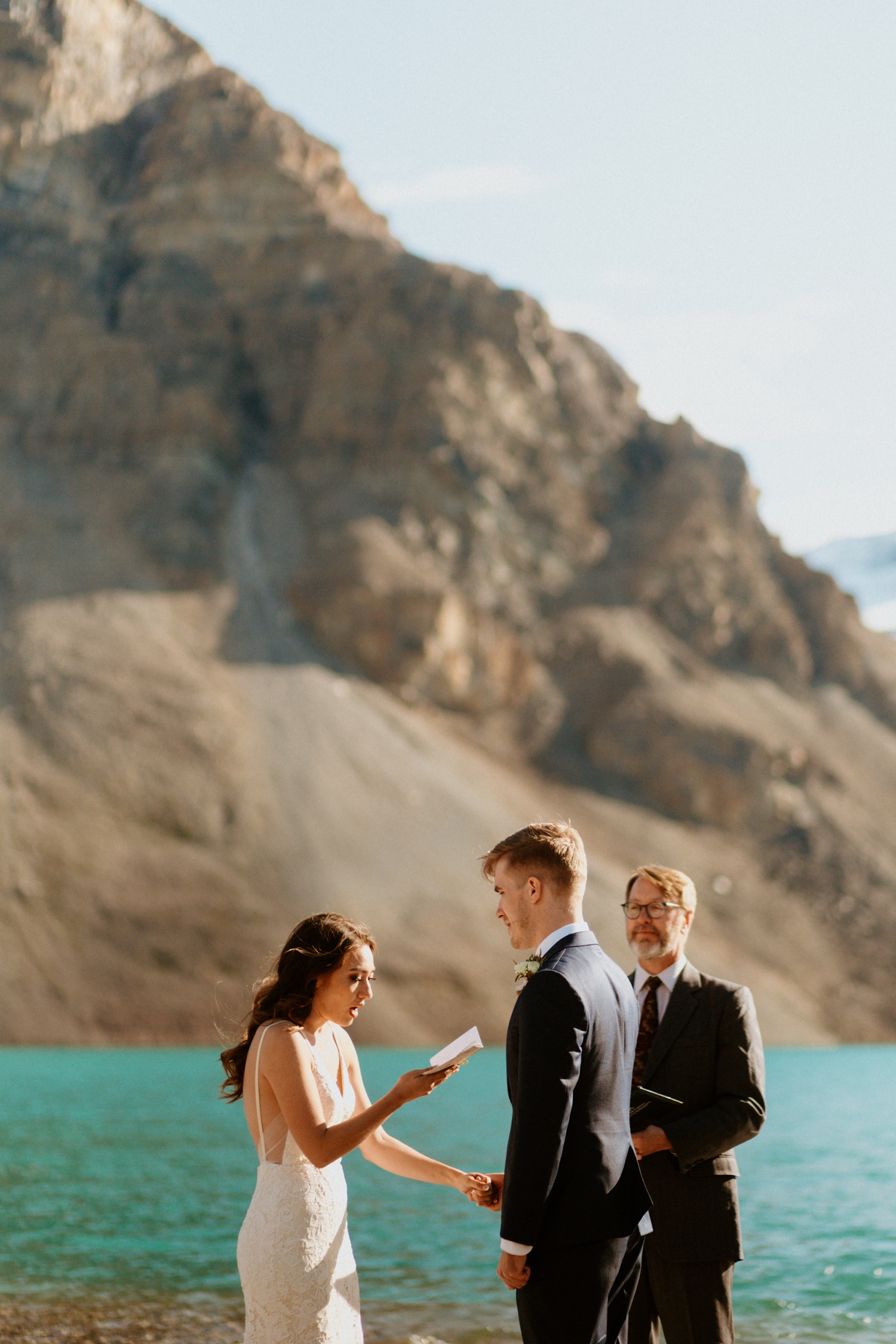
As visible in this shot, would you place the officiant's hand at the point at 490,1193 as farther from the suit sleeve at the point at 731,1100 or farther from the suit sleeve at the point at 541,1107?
the suit sleeve at the point at 731,1100

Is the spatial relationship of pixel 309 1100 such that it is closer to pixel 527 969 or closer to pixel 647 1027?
pixel 527 969

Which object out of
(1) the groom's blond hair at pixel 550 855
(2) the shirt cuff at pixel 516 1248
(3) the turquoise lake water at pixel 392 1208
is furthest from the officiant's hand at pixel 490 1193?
(3) the turquoise lake water at pixel 392 1208

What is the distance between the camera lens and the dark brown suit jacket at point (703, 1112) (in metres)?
5.08

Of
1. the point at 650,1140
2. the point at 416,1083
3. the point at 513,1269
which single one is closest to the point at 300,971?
the point at 416,1083

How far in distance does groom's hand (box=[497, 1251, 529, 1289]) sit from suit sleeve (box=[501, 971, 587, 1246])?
0.05 meters

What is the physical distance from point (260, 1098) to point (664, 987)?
194 cm

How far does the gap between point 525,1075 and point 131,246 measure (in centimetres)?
7082

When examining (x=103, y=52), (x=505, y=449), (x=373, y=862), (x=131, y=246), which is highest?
(x=103, y=52)

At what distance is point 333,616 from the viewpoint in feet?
196

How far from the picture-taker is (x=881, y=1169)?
56.3 ft

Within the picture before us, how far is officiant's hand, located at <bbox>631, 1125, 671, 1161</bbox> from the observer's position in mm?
5004

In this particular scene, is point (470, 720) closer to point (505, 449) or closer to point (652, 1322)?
point (505, 449)

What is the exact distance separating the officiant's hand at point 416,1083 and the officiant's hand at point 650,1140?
3.80ft

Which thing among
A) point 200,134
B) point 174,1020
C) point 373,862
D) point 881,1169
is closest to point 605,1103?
point 881,1169
